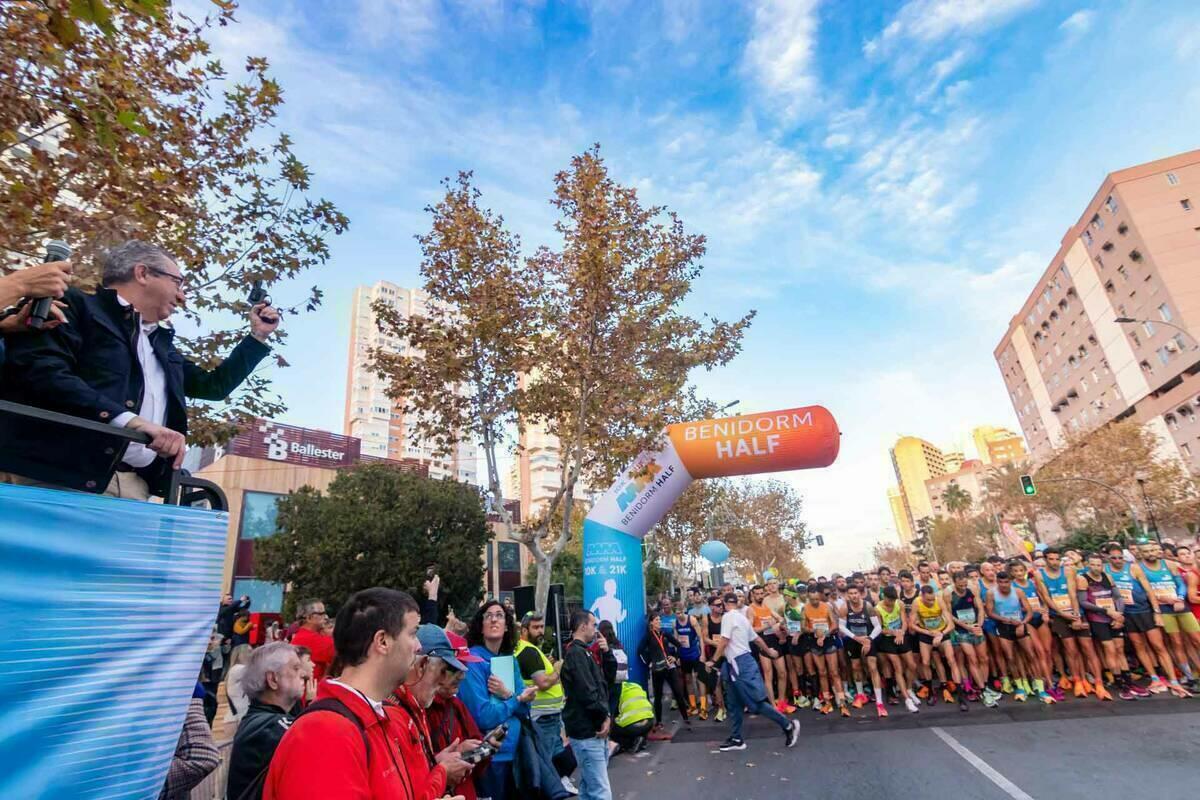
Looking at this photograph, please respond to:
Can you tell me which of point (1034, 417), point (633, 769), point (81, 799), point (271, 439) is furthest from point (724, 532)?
point (1034, 417)

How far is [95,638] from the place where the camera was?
154 cm

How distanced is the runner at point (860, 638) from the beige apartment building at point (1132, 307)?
129 feet

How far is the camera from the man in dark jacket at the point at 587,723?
4965 millimetres

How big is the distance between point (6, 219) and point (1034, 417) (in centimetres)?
8017

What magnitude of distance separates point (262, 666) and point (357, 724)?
1.65 meters

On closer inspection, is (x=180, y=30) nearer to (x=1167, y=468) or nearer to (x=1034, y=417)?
(x=1167, y=468)

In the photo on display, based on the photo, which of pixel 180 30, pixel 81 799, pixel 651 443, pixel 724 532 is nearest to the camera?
pixel 81 799

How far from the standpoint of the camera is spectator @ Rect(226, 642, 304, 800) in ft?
9.36

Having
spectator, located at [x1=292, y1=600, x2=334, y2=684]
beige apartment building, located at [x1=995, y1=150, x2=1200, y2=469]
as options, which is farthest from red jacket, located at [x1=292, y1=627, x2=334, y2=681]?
beige apartment building, located at [x1=995, y1=150, x2=1200, y2=469]

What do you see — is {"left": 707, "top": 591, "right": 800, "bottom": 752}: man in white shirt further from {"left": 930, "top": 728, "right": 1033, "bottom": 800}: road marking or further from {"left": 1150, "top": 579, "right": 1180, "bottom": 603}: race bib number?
{"left": 1150, "top": 579, "right": 1180, "bottom": 603}: race bib number

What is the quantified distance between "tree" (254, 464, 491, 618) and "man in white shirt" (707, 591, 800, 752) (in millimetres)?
18809

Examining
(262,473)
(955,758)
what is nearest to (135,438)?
(955,758)

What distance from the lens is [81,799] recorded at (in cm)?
145

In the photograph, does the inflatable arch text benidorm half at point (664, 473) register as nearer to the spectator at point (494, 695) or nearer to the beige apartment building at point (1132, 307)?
the spectator at point (494, 695)
